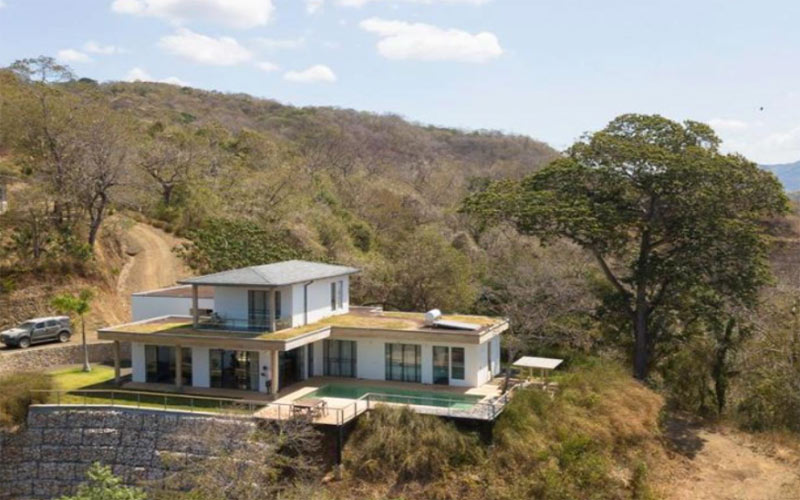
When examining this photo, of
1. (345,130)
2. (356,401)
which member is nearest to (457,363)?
(356,401)

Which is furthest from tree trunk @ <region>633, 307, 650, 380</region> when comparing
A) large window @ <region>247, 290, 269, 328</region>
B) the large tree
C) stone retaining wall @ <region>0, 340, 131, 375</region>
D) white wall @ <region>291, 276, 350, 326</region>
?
stone retaining wall @ <region>0, 340, 131, 375</region>

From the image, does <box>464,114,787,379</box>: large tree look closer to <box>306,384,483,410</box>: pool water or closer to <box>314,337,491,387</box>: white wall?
<box>314,337,491,387</box>: white wall

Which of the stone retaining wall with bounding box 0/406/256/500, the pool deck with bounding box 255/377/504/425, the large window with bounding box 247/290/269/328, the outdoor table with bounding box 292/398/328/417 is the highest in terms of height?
the large window with bounding box 247/290/269/328

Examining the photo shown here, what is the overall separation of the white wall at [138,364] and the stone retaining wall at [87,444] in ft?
12.6

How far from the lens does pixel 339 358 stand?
92.7 ft

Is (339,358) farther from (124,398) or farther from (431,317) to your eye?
(124,398)

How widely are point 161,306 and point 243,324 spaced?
682 cm

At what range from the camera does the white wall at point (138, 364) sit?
27172 mm

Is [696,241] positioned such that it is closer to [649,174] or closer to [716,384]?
[649,174]

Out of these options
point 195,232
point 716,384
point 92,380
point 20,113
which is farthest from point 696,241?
point 20,113

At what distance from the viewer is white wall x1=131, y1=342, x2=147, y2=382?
27172 millimetres

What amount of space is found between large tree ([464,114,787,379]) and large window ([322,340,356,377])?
319 inches

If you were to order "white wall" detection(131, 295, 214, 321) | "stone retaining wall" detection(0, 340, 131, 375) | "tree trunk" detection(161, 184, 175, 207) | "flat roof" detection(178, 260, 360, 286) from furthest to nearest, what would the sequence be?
"tree trunk" detection(161, 184, 175, 207) < "white wall" detection(131, 295, 214, 321) < "stone retaining wall" detection(0, 340, 131, 375) < "flat roof" detection(178, 260, 360, 286)

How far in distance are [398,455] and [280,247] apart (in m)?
25.6
